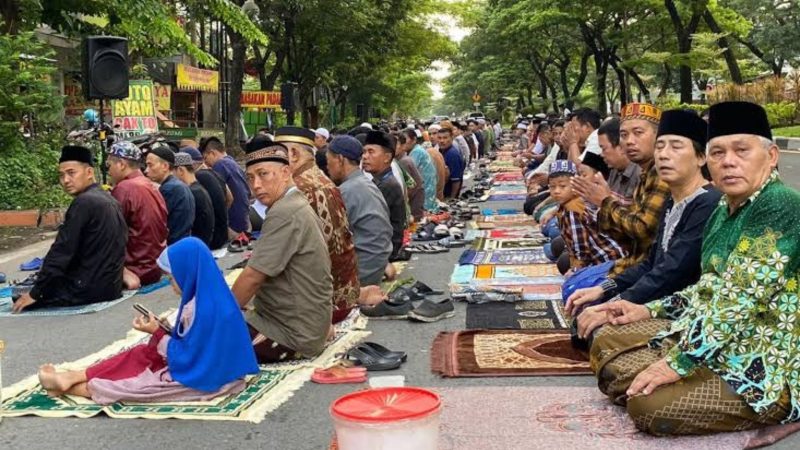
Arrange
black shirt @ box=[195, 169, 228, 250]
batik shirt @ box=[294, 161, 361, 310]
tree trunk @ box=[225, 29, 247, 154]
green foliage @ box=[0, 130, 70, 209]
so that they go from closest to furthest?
batik shirt @ box=[294, 161, 361, 310], black shirt @ box=[195, 169, 228, 250], green foliage @ box=[0, 130, 70, 209], tree trunk @ box=[225, 29, 247, 154]

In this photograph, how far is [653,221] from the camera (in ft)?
16.7

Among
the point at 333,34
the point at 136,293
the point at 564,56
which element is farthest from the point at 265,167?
the point at 564,56

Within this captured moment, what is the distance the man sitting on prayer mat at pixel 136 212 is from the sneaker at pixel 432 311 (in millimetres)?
2946

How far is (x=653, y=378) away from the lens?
148 inches

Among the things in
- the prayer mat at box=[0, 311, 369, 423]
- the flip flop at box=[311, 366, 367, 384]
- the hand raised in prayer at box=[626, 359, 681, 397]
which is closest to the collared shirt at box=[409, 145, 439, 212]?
the flip flop at box=[311, 366, 367, 384]

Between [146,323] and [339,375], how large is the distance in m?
1.14

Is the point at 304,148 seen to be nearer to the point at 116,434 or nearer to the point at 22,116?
the point at 116,434

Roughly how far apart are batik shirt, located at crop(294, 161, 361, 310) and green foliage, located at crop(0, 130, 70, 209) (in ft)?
26.3

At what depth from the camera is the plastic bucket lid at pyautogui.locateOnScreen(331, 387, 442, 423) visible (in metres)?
2.92

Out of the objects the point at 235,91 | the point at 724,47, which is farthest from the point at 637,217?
the point at 724,47

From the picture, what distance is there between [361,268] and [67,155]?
2.59 meters

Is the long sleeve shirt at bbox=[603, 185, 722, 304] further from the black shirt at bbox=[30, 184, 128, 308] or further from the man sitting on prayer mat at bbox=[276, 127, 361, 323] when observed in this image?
the black shirt at bbox=[30, 184, 128, 308]

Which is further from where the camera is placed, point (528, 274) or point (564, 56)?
point (564, 56)

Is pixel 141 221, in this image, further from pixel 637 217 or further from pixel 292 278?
pixel 637 217
